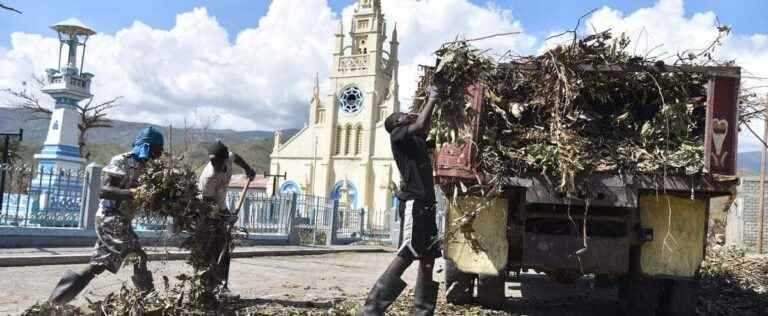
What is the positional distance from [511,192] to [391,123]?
48.4 inches

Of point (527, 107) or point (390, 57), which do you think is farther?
point (390, 57)

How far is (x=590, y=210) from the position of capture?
491cm

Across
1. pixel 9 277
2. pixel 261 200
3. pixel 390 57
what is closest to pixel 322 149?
pixel 390 57

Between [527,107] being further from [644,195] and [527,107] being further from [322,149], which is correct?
[322,149]

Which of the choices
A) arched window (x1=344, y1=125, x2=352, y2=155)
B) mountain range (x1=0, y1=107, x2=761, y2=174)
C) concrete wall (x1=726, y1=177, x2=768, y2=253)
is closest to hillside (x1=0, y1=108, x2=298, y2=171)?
mountain range (x1=0, y1=107, x2=761, y2=174)

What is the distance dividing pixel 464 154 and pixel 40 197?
884 centimetres

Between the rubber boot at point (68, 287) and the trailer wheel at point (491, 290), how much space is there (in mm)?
3038

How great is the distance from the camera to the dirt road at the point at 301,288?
18.6 ft

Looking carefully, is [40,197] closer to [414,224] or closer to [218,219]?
[218,219]

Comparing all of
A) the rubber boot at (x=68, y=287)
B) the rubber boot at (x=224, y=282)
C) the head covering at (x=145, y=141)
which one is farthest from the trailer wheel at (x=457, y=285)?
the rubber boot at (x=68, y=287)

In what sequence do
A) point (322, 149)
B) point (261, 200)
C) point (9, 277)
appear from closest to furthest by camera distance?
1. point (9, 277)
2. point (261, 200)
3. point (322, 149)

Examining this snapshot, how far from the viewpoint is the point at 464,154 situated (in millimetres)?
4770

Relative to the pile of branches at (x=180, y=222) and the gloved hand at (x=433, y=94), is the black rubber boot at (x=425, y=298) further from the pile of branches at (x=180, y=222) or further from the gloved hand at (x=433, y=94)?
the pile of branches at (x=180, y=222)

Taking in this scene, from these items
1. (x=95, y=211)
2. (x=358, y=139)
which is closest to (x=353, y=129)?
(x=358, y=139)
